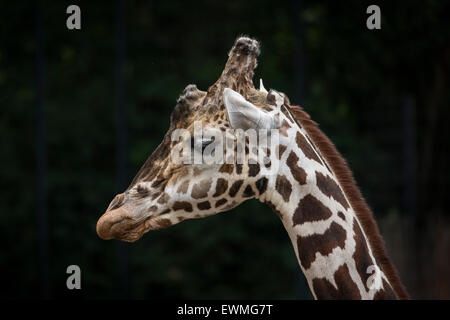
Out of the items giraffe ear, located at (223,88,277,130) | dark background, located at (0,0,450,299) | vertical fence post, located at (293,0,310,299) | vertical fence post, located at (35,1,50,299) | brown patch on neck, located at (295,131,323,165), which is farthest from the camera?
vertical fence post, located at (35,1,50,299)

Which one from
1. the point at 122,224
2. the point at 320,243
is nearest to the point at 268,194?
the point at 320,243

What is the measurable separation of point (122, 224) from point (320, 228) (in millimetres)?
806

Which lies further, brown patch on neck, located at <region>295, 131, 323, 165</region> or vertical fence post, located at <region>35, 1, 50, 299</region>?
vertical fence post, located at <region>35, 1, 50, 299</region>

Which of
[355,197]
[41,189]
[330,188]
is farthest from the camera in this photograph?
[41,189]

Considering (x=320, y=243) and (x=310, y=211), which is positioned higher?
(x=310, y=211)

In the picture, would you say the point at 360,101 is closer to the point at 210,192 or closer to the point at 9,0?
the point at 9,0

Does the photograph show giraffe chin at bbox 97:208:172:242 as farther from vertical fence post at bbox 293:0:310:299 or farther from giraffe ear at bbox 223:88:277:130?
vertical fence post at bbox 293:0:310:299

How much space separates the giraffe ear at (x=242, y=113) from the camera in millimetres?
2318

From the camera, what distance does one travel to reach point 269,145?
7.79 feet

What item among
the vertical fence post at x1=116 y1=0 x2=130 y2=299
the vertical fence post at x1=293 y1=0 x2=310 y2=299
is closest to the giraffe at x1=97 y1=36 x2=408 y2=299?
the vertical fence post at x1=293 y1=0 x2=310 y2=299

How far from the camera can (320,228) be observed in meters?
2.38

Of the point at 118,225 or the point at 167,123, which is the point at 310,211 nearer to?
the point at 118,225

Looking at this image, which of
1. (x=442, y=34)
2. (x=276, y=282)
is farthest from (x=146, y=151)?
(x=442, y=34)

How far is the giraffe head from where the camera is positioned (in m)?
A: 2.37
